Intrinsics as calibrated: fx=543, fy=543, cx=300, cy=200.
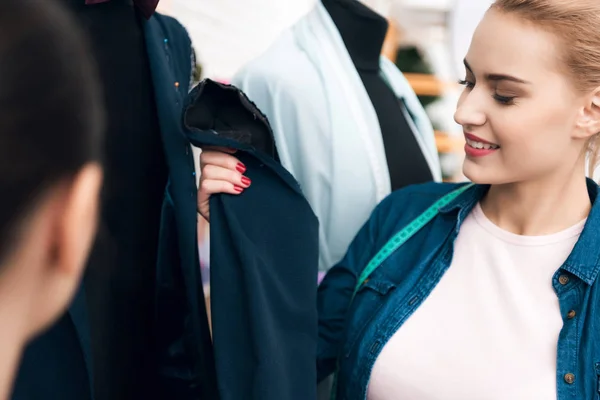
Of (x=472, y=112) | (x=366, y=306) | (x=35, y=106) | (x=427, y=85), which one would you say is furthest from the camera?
(x=427, y=85)

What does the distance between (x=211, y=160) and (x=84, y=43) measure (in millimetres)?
203

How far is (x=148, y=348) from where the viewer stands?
2.19 feet

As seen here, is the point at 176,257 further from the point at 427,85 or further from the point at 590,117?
the point at 427,85

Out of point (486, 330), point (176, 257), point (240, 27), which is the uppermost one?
point (240, 27)

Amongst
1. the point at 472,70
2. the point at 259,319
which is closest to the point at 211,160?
the point at 259,319

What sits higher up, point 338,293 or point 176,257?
point 176,257

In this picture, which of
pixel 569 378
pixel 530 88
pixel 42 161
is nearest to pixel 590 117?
pixel 530 88

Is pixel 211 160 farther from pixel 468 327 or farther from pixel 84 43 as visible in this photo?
pixel 468 327

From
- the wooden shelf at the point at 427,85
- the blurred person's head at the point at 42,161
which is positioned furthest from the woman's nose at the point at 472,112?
the wooden shelf at the point at 427,85

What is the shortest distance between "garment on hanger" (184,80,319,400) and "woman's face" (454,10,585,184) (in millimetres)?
262

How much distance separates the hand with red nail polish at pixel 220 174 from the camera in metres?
0.65

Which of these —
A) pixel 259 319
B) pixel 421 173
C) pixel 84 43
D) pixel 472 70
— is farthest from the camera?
pixel 421 173

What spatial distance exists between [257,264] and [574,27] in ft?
1.61

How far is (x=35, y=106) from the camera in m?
0.42
